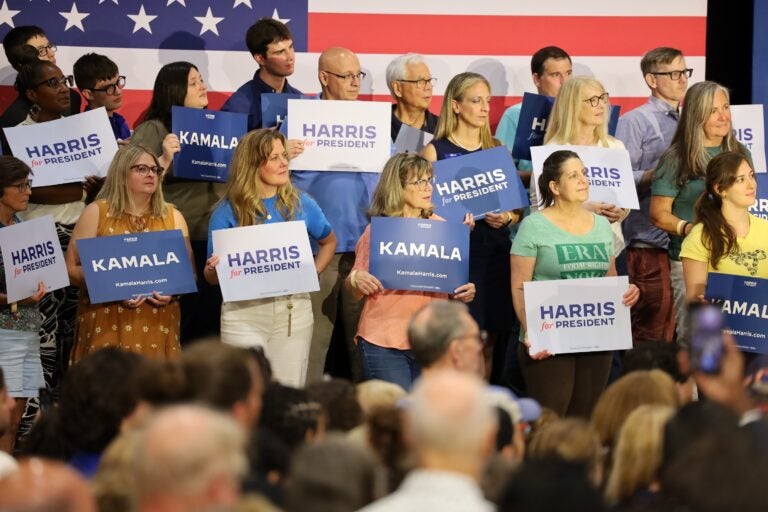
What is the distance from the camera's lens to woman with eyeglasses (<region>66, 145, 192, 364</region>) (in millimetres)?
6219

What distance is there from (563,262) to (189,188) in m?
2.15

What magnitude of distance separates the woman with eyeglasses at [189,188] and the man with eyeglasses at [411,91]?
42.5 inches

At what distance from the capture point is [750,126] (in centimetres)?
750

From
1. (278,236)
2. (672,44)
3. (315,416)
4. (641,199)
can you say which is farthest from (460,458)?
(672,44)

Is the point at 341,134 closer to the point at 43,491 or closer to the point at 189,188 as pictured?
the point at 189,188

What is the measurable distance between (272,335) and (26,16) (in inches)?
133

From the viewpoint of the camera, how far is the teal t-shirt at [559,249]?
20.5 ft

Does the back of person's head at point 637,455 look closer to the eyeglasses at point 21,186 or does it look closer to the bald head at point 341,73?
the eyeglasses at point 21,186

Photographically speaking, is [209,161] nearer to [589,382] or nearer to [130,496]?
[589,382]

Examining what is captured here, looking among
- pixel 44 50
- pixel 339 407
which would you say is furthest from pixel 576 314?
pixel 44 50

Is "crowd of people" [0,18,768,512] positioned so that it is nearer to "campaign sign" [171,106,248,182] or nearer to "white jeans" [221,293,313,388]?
"white jeans" [221,293,313,388]

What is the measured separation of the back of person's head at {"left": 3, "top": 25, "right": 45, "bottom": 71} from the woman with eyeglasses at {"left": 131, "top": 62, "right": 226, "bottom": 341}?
111 cm

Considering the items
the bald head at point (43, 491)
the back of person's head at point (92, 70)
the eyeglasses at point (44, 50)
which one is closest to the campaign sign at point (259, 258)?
the back of person's head at point (92, 70)

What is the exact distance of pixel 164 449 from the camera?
2.57 meters
